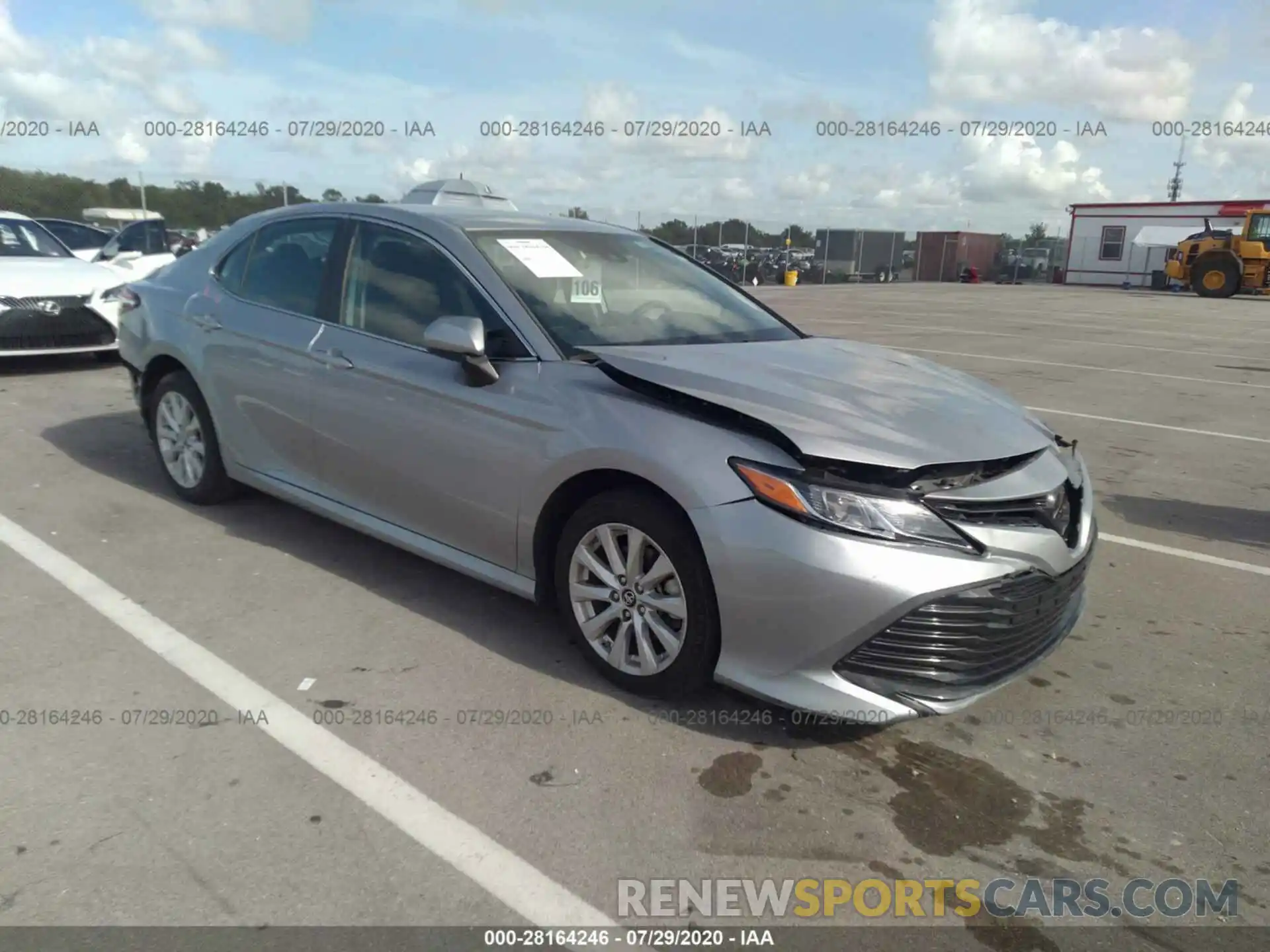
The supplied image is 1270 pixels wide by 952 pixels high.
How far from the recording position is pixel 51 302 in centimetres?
854

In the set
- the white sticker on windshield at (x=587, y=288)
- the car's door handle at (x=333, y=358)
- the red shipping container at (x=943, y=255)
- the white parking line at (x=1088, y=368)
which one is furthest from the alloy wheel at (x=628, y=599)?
the red shipping container at (x=943, y=255)

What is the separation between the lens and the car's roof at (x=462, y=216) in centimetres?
404

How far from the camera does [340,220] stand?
4375 millimetres

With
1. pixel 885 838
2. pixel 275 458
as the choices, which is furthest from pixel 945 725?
pixel 275 458

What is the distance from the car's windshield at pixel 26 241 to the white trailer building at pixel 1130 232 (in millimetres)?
45735

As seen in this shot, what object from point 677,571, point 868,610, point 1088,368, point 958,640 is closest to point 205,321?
point 677,571

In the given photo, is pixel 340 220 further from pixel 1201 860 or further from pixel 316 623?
pixel 1201 860

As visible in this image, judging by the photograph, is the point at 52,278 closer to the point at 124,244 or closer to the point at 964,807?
the point at 124,244

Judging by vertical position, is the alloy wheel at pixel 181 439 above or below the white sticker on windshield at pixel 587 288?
below

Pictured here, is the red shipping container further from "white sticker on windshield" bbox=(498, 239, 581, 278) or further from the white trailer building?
"white sticker on windshield" bbox=(498, 239, 581, 278)

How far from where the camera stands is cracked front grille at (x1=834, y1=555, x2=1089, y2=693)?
2.81 metres

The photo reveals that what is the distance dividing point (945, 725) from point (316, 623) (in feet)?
7.86

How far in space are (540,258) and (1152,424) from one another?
6847 mm

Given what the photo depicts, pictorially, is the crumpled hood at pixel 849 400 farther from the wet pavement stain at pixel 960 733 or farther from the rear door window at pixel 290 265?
the rear door window at pixel 290 265
